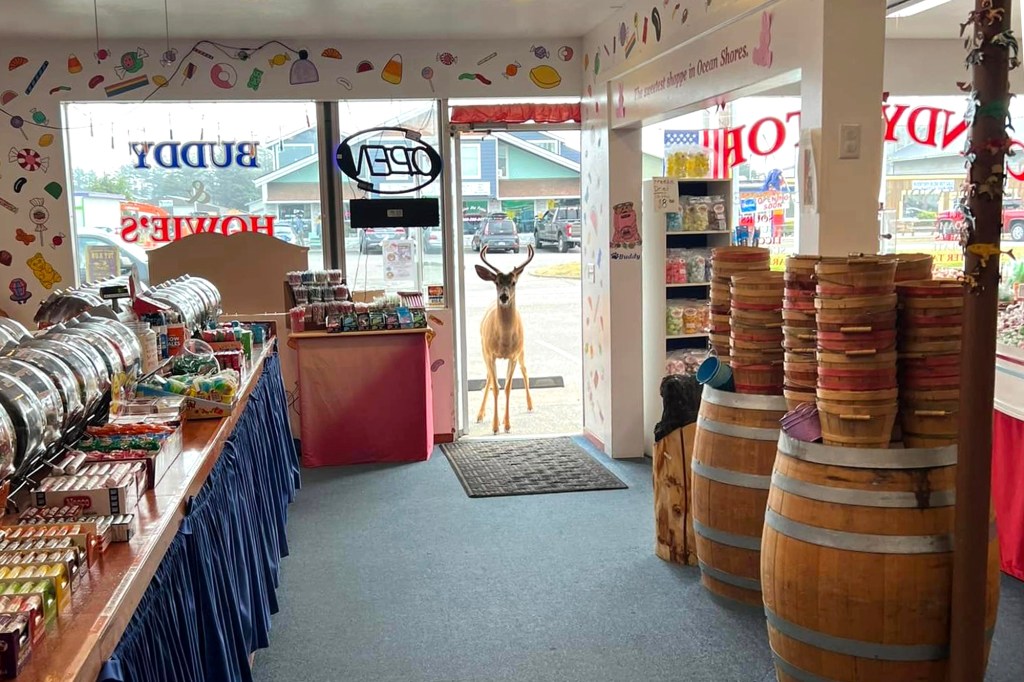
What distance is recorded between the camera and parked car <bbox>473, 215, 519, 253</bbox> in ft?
24.2

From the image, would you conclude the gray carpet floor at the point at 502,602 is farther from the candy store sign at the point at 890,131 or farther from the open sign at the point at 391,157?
the candy store sign at the point at 890,131

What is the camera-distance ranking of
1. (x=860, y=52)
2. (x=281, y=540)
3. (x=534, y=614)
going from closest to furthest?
(x=860, y=52) → (x=534, y=614) → (x=281, y=540)

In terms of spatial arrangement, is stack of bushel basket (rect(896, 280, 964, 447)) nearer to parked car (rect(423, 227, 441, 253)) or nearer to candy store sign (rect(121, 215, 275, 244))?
parked car (rect(423, 227, 441, 253))

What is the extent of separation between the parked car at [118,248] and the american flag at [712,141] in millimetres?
3987

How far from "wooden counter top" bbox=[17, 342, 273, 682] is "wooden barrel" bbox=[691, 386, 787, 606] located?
1895 millimetres

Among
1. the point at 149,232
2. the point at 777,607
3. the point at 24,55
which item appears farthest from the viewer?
the point at 149,232

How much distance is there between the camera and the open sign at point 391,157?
682 cm

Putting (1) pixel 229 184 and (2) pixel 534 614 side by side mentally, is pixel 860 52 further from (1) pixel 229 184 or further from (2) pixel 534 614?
(1) pixel 229 184

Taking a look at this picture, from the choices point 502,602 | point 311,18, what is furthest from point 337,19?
point 502,602

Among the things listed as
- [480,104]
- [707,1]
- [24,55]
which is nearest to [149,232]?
[24,55]

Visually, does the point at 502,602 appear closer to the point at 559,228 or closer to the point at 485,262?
the point at 485,262

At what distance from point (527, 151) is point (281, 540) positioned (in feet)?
12.7

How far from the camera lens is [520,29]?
6355 mm

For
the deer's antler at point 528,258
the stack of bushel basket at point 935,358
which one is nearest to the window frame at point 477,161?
the deer's antler at point 528,258
